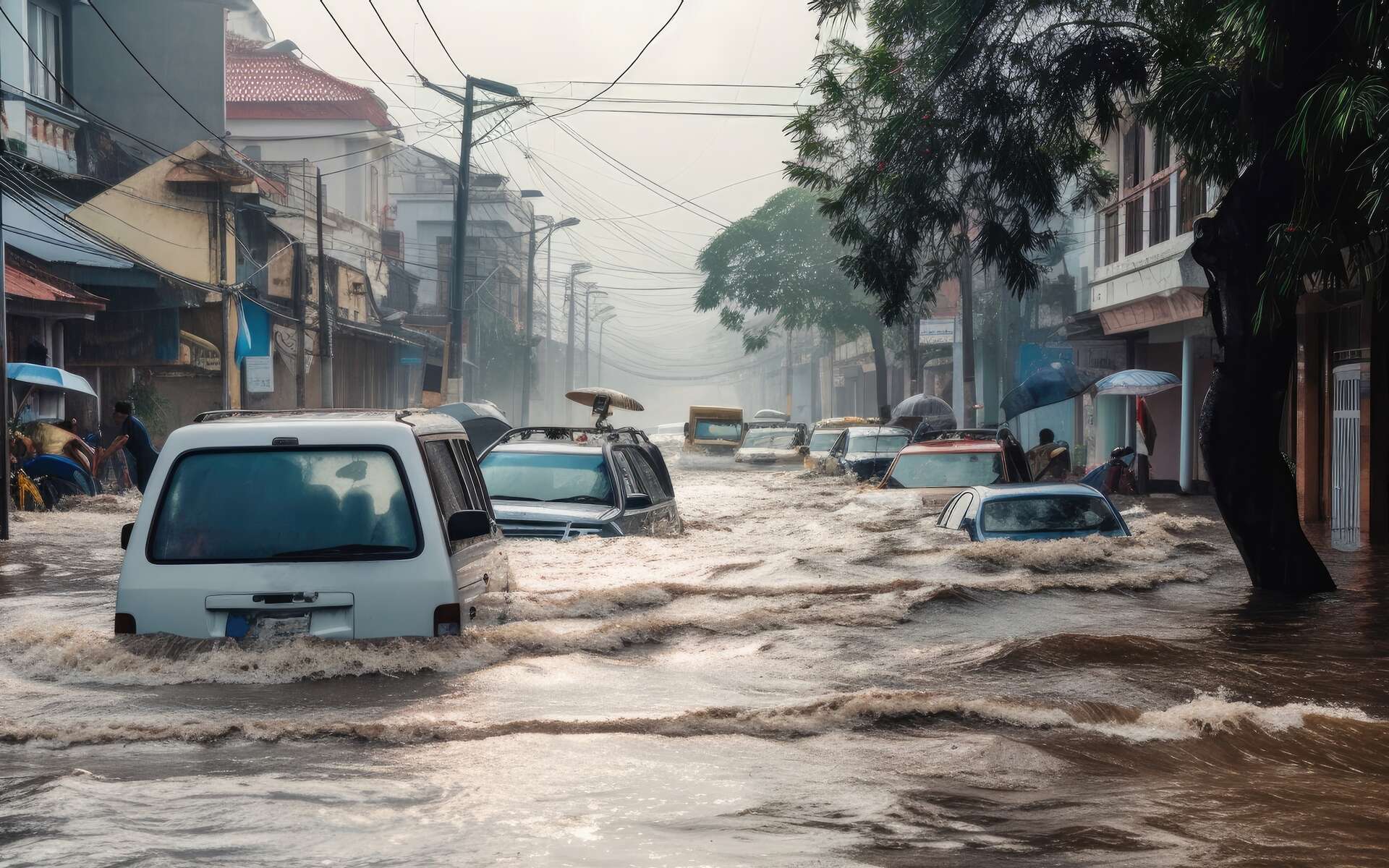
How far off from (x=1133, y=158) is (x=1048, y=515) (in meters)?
15.6

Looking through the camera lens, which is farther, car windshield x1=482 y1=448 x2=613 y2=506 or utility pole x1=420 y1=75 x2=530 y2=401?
utility pole x1=420 y1=75 x2=530 y2=401

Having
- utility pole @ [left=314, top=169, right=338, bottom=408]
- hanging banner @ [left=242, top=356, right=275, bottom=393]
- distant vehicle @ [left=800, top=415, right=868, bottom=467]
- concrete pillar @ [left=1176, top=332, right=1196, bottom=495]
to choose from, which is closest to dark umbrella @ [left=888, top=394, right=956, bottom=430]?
distant vehicle @ [left=800, top=415, right=868, bottom=467]

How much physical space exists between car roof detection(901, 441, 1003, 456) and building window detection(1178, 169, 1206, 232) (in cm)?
605

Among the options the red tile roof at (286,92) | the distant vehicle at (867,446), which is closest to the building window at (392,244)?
the red tile roof at (286,92)

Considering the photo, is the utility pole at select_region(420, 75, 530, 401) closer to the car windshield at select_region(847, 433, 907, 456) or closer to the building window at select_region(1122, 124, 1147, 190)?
the car windshield at select_region(847, 433, 907, 456)

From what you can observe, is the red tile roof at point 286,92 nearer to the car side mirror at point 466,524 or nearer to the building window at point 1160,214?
the building window at point 1160,214

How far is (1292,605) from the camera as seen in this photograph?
447 inches

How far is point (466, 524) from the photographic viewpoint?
7.19 m

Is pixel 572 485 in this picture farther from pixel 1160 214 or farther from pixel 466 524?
pixel 1160 214

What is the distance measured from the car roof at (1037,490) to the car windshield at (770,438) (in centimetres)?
2268

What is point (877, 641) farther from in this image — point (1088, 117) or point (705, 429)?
point (705, 429)

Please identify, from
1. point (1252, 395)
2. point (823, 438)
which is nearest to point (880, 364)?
point (823, 438)

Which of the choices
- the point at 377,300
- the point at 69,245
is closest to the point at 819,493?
the point at 69,245

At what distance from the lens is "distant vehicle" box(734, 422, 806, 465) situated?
117 feet
